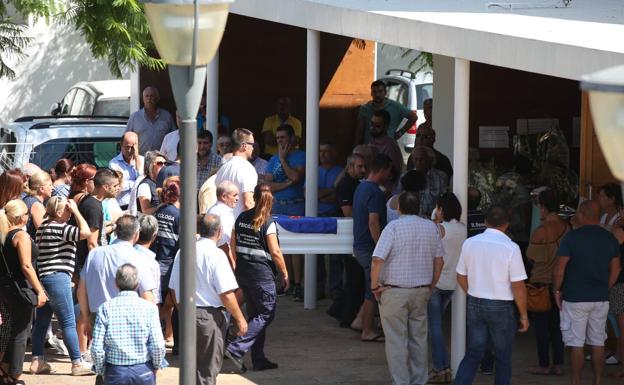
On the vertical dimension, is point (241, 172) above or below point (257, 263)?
above

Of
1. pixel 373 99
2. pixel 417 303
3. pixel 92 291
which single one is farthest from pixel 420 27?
pixel 373 99

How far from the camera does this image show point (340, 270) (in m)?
13.1

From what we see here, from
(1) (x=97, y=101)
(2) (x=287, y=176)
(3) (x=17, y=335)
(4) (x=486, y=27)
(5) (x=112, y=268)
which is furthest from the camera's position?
(1) (x=97, y=101)

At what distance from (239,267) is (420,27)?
2493 millimetres

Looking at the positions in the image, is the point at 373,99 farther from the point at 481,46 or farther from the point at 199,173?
the point at 481,46

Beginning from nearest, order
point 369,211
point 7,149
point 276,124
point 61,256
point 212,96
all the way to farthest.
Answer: point 61,256 < point 369,211 < point 212,96 < point 7,149 < point 276,124

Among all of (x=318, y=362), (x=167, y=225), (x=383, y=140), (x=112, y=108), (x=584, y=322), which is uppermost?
(x=112, y=108)

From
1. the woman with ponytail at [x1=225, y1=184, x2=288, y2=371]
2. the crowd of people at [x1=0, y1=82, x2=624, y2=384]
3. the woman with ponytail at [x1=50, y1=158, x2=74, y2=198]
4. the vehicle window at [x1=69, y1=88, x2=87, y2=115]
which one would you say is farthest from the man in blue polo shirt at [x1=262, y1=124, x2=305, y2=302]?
the vehicle window at [x1=69, y1=88, x2=87, y2=115]

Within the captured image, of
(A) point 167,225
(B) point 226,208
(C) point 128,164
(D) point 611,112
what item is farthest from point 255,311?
(D) point 611,112

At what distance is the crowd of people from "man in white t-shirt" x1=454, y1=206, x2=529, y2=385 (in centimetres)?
1

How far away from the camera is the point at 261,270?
32.9ft

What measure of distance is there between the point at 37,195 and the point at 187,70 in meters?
4.32

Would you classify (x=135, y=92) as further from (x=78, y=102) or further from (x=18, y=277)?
(x=18, y=277)

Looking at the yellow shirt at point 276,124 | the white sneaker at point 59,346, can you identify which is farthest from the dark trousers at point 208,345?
the yellow shirt at point 276,124
